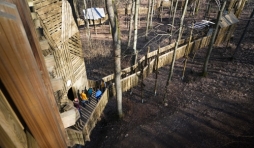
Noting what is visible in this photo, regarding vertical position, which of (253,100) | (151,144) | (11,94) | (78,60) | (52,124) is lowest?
(151,144)

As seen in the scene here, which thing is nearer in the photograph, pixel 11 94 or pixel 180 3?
pixel 11 94

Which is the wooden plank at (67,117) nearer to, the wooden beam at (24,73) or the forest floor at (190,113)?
the wooden beam at (24,73)

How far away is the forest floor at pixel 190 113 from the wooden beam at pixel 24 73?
30.4 feet

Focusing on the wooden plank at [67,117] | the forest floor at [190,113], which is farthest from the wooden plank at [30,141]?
the forest floor at [190,113]

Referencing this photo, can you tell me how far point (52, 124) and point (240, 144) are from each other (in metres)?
10.7

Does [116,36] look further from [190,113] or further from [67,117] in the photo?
[190,113]

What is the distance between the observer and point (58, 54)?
746cm

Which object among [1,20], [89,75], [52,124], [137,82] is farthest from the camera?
[89,75]

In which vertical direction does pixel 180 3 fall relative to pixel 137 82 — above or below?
above

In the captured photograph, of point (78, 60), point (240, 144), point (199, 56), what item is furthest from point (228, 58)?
point (78, 60)

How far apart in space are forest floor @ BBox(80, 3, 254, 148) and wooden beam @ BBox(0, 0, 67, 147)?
9252mm

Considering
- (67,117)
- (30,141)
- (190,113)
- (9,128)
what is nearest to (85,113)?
(190,113)

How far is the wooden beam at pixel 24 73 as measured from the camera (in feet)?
2.11

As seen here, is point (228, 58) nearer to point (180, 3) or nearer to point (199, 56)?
point (199, 56)
